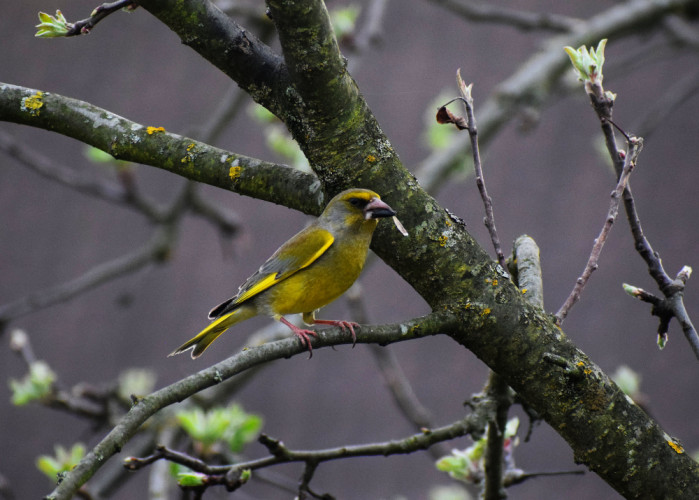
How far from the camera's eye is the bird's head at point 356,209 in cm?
147

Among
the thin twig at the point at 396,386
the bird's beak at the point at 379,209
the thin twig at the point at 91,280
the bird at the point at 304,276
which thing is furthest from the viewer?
the thin twig at the point at 91,280

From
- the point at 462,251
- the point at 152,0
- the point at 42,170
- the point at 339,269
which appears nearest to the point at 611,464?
the point at 462,251

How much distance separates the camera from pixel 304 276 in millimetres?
2072

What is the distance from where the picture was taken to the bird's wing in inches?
82.1

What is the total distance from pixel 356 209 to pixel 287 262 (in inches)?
20.9

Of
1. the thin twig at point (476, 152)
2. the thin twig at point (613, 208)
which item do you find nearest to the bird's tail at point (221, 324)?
the thin twig at point (476, 152)

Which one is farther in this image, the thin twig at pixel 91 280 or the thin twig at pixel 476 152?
the thin twig at pixel 91 280

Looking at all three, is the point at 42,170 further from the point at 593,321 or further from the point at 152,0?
the point at 593,321

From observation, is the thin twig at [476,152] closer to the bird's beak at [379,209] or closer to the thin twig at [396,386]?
the bird's beak at [379,209]

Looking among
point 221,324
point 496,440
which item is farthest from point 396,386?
point 496,440

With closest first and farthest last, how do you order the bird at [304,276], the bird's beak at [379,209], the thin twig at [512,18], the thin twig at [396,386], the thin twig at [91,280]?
the bird's beak at [379,209], the bird at [304,276], the thin twig at [396,386], the thin twig at [91,280], the thin twig at [512,18]

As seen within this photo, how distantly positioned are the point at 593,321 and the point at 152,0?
359cm

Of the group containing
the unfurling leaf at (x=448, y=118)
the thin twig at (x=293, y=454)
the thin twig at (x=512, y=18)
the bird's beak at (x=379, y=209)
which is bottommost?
the thin twig at (x=293, y=454)

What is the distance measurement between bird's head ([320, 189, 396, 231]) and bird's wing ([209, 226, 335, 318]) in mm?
217
